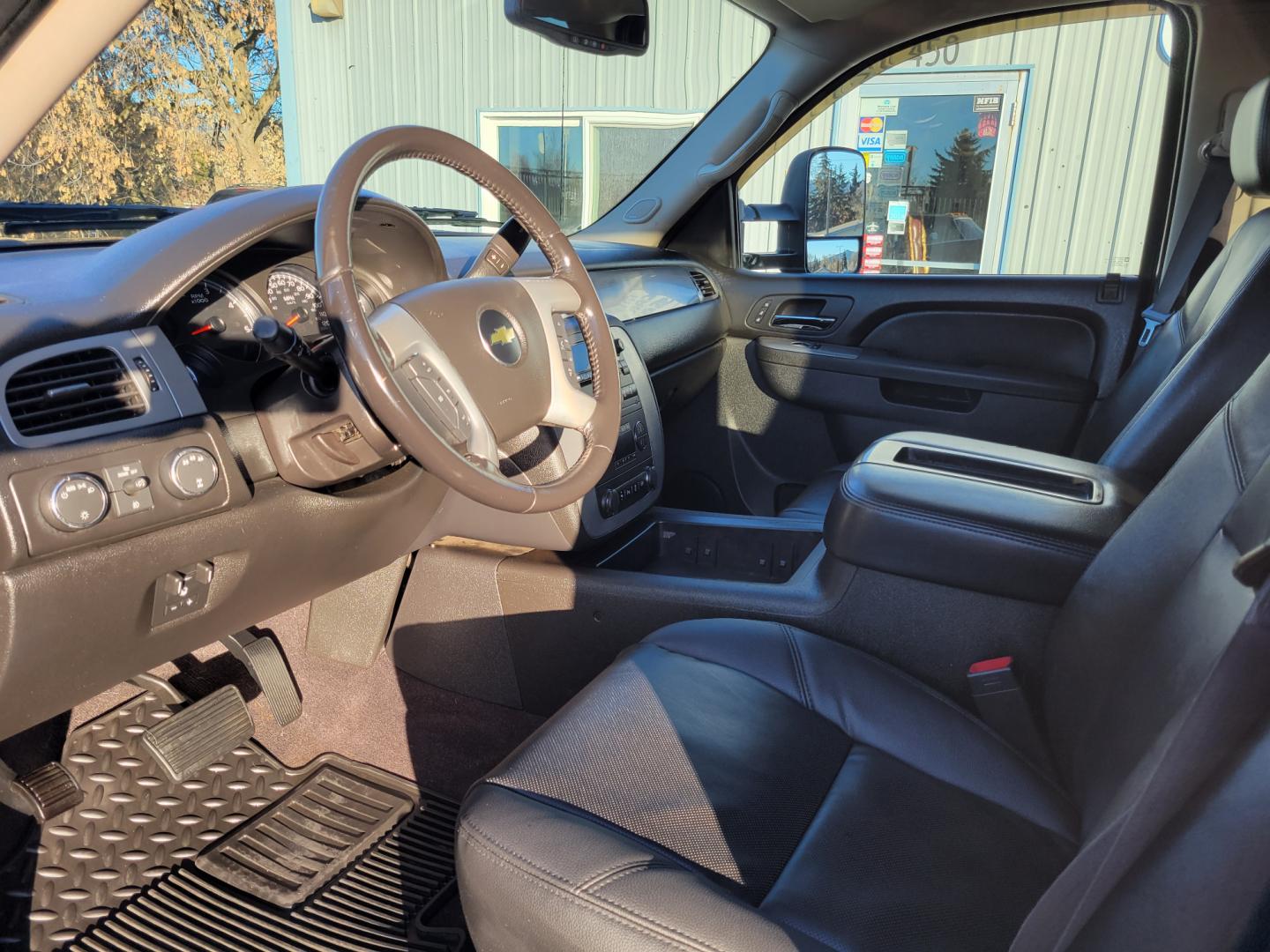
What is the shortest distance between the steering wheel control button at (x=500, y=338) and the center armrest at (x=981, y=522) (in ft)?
2.09

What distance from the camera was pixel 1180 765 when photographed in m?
0.69

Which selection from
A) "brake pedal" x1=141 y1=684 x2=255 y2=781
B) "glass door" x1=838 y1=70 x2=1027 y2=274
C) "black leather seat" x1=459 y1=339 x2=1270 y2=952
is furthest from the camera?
"glass door" x1=838 y1=70 x2=1027 y2=274

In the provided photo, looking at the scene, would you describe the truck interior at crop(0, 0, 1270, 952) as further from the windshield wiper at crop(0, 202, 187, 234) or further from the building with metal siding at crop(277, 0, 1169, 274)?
the building with metal siding at crop(277, 0, 1169, 274)

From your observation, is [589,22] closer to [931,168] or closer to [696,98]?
[931,168]

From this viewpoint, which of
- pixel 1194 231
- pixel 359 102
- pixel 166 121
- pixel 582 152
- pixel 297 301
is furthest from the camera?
pixel 359 102

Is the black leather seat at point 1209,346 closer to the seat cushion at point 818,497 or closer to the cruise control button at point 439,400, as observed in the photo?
the seat cushion at point 818,497

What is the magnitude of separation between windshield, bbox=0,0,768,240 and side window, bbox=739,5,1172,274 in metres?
0.46

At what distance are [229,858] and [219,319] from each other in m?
0.92

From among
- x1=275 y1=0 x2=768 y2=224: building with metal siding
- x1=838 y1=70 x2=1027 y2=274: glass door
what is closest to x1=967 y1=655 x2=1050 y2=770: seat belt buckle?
x1=838 y1=70 x2=1027 y2=274: glass door

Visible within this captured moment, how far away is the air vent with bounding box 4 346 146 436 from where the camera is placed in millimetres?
1063

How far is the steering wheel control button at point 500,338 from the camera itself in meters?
1.24

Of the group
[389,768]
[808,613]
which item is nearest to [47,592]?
[389,768]

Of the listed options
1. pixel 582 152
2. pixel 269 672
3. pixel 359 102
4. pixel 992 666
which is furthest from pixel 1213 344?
pixel 359 102

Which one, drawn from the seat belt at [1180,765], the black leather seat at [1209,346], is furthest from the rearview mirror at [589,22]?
the seat belt at [1180,765]
